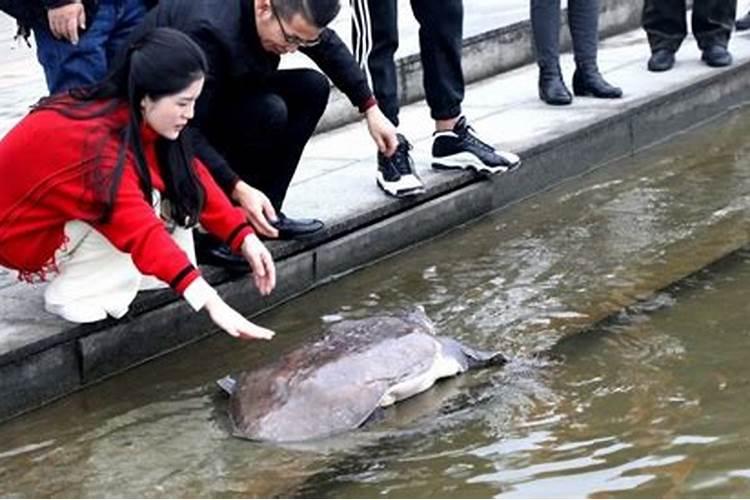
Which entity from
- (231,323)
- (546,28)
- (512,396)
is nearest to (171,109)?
(231,323)

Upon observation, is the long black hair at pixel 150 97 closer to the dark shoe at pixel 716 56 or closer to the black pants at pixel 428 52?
the black pants at pixel 428 52

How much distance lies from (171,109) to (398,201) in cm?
193

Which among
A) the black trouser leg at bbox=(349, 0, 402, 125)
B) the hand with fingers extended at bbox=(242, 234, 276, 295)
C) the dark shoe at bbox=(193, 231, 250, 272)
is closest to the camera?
the hand with fingers extended at bbox=(242, 234, 276, 295)

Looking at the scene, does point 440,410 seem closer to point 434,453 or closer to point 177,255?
point 434,453

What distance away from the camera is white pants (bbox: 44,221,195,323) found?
16.1 feet

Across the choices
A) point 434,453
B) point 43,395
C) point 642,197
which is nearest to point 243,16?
point 43,395

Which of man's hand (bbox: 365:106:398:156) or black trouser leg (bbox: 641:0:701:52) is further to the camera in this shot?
black trouser leg (bbox: 641:0:701:52)

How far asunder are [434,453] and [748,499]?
0.89m

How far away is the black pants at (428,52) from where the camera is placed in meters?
6.60

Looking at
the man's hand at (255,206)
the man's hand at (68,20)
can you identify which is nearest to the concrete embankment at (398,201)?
the man's hand at (255,206)

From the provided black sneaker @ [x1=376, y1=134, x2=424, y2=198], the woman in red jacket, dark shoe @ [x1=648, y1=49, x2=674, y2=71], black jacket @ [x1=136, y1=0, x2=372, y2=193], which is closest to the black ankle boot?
dark shoe @ [x1=648, y1=49, x2=674, y2=71]

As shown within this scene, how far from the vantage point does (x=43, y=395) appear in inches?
196

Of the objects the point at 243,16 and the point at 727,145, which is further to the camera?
the point at 727,145

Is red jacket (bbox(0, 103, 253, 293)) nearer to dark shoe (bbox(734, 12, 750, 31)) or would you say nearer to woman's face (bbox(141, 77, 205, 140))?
woman's face (bbox(141, 77, 205, 140))
